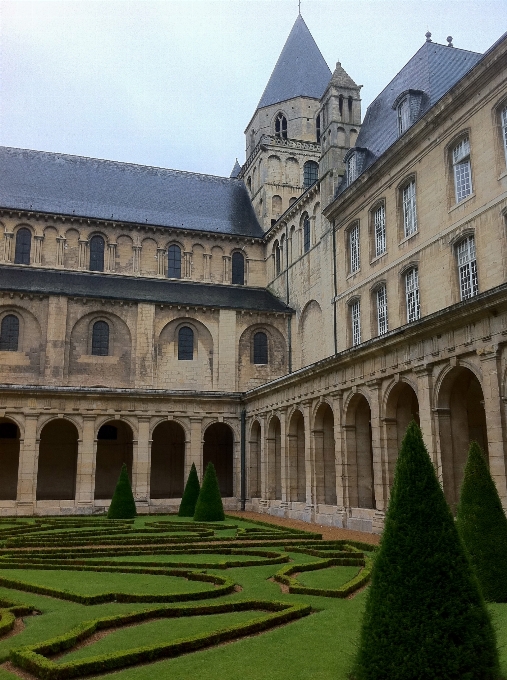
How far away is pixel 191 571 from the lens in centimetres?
1330

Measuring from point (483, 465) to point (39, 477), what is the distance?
3046 centimetres

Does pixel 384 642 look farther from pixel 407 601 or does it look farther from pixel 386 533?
pixel 386 533

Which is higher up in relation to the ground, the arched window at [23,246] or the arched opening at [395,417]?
the arched window at [23,246]

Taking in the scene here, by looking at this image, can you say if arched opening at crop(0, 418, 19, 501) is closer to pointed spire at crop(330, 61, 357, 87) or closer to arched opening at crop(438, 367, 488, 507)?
arched opening at crop(438, 367, 488, 507)

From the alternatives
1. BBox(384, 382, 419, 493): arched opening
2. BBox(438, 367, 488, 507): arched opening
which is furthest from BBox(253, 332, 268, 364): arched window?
BBox(438, 367, 488, 507): arched opening

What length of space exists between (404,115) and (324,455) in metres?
14.8

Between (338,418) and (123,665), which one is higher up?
(338,418)

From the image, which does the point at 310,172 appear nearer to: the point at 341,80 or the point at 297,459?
the point at 341,80

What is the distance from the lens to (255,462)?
34094 mm

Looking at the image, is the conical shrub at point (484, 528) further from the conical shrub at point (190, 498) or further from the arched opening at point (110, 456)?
the arched opening at point (110, 456)

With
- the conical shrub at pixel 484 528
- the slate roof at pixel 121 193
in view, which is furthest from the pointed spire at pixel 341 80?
the conical shrub at pixel 484 528

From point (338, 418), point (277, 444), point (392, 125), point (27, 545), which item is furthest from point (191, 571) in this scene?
point (392, 125)

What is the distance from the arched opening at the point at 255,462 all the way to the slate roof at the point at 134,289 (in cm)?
866

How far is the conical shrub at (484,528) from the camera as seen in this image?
1001cm
